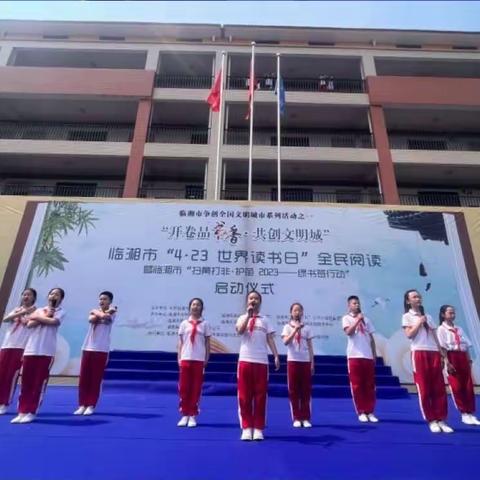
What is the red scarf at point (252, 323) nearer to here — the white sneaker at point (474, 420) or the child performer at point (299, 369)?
the child performer at point (299, 369)

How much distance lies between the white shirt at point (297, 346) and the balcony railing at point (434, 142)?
1008cm

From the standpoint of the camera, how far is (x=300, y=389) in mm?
3379

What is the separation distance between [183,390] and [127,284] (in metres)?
3.13

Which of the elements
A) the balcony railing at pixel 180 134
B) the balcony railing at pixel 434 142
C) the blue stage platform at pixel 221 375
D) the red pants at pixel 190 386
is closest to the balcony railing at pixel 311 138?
the balcony railing at pixel 180 134

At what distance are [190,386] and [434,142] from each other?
1156 centimetres

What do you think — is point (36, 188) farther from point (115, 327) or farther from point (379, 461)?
point (379, 461)

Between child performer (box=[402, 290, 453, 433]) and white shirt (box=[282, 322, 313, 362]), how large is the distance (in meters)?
0.89

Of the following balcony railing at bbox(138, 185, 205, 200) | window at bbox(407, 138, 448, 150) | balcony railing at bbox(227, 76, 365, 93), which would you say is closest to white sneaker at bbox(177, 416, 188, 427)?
balcony railing at bbox(138, 185, 205, 200)

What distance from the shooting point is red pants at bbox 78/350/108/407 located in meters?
3.60

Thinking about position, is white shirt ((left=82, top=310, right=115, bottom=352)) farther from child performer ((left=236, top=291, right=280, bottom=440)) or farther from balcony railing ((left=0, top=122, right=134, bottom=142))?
balcony railing ((left=0, top=122, right=134, bottom=142))

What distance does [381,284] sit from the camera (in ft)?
20.0

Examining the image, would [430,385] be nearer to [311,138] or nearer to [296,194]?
[296,194]

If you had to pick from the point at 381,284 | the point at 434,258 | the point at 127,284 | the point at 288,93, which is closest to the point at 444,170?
the point at 288,93

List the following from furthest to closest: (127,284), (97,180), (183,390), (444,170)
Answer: (97,180)
(444,170)
(127,284)
(183,390)
